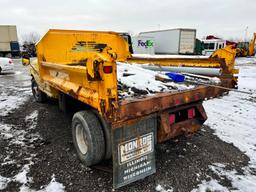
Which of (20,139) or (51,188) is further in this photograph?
(20,139)

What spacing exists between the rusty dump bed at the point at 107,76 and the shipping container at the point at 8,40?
1150 inches

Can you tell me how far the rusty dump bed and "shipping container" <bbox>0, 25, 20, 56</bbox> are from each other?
95.9ft

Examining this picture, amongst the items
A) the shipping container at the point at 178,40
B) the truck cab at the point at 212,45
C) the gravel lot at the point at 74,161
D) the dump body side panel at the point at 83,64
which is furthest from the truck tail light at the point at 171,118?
the truck cab at the point at 212,45

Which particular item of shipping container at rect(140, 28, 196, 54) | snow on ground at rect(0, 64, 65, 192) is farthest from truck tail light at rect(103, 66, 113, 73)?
shipping container at rect(140, 28, 196, 54)

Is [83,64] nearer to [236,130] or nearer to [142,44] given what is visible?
[236,130]

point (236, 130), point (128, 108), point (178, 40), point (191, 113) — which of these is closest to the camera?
point (128, 108)

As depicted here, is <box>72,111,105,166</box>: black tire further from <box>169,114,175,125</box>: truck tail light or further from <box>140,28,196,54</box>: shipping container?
<box>140,28,196,54</box>: shipping container

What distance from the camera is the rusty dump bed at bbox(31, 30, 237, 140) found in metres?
2.05

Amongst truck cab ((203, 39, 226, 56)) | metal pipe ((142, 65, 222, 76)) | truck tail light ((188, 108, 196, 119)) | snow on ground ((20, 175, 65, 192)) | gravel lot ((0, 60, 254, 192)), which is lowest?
snow on ground ((20, 175, 65, 192))

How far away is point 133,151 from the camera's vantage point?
247cm

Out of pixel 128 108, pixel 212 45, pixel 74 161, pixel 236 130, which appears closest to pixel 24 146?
pixel 74 161

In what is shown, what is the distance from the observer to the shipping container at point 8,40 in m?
28.8

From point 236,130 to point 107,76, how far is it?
3.21m

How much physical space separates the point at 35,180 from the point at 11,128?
213cm
